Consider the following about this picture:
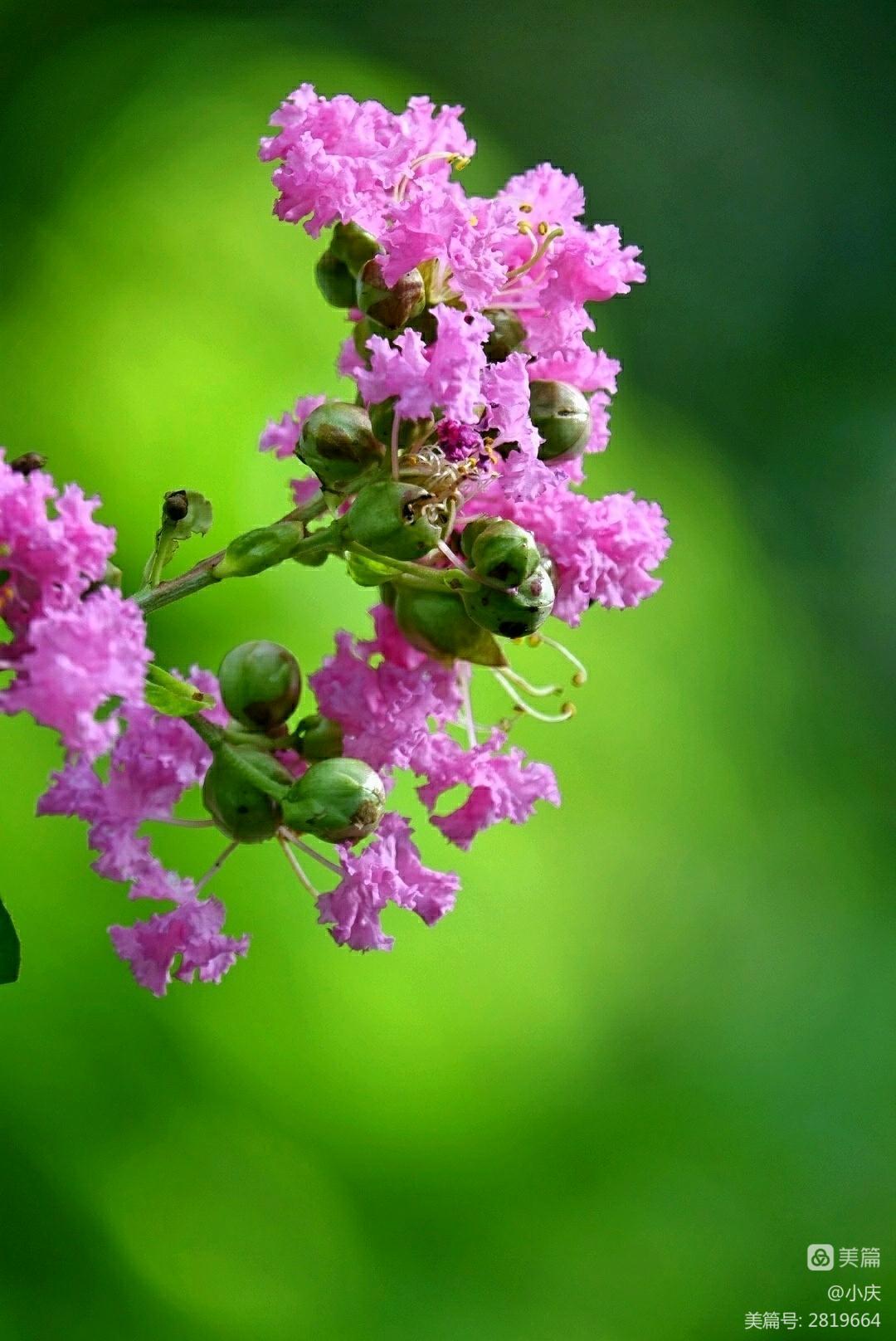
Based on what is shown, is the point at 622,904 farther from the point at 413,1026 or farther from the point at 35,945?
the point at 35,945

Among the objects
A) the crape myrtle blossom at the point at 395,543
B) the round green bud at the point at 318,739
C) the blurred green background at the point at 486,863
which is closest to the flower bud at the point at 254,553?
the crape myrtle blossom at the point at 395,543

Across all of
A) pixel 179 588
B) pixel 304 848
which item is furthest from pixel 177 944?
pixel 179 588

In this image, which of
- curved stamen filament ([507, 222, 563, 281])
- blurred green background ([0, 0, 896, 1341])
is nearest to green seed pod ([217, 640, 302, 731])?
curved stamen filament ([507, 222, 563, 281])

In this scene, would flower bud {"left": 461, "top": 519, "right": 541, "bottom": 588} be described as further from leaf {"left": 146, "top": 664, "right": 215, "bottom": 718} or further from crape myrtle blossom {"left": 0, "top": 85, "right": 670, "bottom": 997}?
leaf {"left": 146, "top": 664, "right": 215, "bottom": 718}

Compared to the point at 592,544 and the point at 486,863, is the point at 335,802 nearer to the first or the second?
the point at 592,544

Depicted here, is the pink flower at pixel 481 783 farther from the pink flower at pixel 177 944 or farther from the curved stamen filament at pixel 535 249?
the curved stamen filament at pixel 535 249

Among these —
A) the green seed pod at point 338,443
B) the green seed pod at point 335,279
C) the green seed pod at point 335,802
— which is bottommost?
the green seed pod at point 335,802
